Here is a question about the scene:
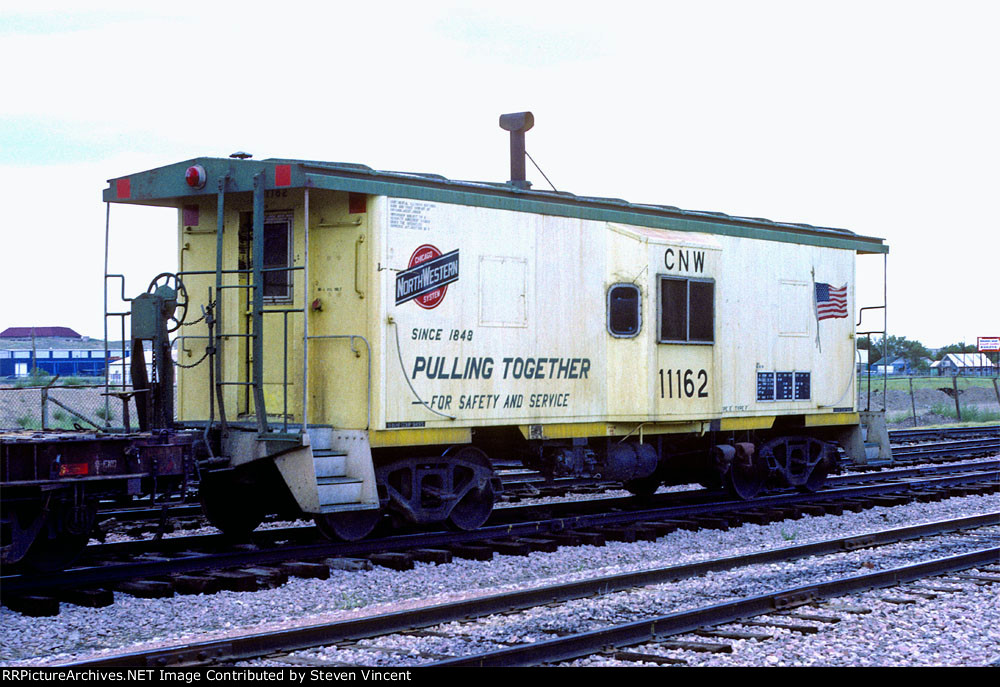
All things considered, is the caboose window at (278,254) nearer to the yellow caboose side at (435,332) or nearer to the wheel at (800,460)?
the yellow caboose side at (435,332)

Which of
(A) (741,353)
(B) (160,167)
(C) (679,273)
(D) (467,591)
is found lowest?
(D) (467,591)

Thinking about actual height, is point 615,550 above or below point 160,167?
below

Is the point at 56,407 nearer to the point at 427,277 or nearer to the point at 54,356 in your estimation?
the point at 427,277

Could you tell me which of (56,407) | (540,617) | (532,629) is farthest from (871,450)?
(56,407)

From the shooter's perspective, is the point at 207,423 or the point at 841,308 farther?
the point at 841,308

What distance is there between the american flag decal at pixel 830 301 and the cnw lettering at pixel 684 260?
258cm

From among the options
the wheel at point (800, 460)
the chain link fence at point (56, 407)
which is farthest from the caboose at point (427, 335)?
the chain link fence at point (56, 407)

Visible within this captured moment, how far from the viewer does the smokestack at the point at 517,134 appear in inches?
528

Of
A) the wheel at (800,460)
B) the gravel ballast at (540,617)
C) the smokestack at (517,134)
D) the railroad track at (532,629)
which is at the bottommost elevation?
the gravel ballast at (540,617)

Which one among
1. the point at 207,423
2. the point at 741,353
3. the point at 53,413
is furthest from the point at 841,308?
the point at 53,413

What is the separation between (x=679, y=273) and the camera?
1262 cm

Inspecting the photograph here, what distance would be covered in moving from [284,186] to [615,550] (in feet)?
14.7
